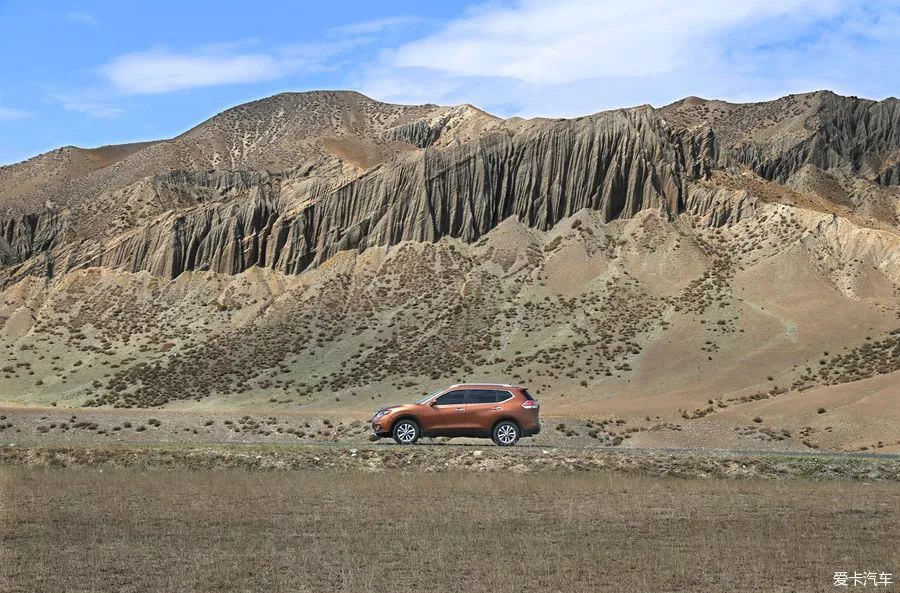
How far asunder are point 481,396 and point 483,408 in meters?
0.34

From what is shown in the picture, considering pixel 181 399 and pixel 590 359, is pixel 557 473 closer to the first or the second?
pixel 590 359

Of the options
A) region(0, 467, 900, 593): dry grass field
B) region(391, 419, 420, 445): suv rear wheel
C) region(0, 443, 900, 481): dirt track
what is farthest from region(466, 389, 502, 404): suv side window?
region(0, 467, 900, 593): dry grass field

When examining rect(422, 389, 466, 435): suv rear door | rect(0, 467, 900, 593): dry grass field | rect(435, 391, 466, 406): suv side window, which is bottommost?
rect(0, 467, 900, 593): dry grass field

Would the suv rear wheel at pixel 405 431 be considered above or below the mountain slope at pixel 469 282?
below

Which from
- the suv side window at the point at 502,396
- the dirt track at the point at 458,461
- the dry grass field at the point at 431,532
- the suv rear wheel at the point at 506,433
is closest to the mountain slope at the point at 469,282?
the suv rear wheel at the point at 506,433

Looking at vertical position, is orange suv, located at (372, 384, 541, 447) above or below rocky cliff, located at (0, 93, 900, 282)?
below

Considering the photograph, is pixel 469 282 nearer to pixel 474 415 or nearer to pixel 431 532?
pixel 474 415

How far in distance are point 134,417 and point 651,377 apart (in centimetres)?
3037

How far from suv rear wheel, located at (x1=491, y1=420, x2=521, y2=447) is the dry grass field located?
410 centimetres

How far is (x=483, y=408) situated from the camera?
2872 centimetres

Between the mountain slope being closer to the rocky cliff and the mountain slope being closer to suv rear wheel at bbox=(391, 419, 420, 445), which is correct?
the rocky cliff

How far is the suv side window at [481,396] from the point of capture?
28.8 meters

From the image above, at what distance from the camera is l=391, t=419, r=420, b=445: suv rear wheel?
95.2 feet

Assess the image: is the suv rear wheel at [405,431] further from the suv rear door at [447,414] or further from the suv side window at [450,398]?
the suv side window at [450,398]
